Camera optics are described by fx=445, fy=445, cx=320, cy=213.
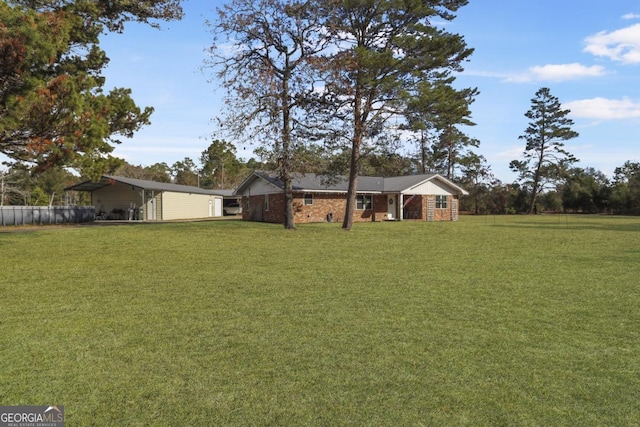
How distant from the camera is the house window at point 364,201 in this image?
34.3m

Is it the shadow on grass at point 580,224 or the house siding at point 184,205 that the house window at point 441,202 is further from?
the house siding at point 184,205

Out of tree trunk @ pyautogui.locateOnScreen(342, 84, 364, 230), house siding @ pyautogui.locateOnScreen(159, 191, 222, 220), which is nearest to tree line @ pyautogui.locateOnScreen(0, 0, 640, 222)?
tree trunk @ pyautogui.locateOnScreen(342, 84, 364, 230)

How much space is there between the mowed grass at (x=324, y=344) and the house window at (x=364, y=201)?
24.0 m

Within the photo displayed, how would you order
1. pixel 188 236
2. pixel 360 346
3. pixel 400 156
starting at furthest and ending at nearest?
pixel 400 156 → pixel 188 236 → pixel 360 346

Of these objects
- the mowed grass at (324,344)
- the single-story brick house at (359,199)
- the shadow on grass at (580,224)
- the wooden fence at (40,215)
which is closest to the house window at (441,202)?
the single-story brick house at (359,199)

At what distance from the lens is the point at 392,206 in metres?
36.2

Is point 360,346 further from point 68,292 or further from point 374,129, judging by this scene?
point 374,129

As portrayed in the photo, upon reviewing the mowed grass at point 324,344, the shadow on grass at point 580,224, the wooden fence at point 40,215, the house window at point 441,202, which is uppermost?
the house window at point 441,202

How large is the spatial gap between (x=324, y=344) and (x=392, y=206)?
105 feet

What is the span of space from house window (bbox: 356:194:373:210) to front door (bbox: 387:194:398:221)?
186 cm

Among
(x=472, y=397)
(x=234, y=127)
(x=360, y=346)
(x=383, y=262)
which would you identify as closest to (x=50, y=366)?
(x=360, y=346)

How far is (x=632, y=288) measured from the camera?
7.90 meters

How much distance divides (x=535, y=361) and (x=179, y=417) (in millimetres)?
3321

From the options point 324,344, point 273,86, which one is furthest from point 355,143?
point 324,344
